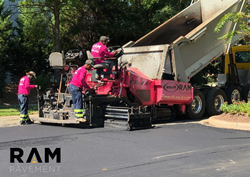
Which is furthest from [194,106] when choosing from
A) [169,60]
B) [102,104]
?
[102,104]

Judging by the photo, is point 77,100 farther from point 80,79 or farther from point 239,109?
point 239,109

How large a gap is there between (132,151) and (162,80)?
3.89 metres

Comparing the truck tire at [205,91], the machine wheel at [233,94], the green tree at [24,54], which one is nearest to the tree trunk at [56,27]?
the green tree at [24,54]

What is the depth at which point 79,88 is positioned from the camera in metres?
8.66

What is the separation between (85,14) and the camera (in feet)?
55.6

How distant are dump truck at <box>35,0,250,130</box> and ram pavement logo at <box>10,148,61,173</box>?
2536 mm

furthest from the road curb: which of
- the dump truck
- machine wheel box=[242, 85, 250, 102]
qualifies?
machine wheel box=[242, 85, 250, 102]

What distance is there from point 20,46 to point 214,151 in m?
14.0

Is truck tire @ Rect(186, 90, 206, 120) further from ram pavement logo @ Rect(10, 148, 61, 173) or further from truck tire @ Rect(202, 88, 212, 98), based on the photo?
ram pavement logo @ Rect(10, 148, 61, 173)

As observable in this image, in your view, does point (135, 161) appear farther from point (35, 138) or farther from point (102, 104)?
point (102, 104)

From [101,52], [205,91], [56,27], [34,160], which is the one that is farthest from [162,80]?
[56,27]

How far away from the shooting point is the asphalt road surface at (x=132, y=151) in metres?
4.89

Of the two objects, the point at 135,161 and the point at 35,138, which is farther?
the point at 35,138

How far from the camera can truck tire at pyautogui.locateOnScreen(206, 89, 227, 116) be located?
36.7 feet
